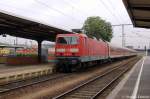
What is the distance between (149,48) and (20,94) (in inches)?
5842

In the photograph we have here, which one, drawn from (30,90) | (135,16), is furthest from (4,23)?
(30,90)

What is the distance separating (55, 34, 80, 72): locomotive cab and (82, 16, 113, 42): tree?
57151 mm

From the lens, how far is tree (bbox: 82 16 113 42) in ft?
274

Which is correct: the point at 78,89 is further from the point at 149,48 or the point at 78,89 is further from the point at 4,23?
the point at 149,48

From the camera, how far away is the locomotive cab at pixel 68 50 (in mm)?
25375

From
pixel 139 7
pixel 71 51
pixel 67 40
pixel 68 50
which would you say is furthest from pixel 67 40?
pixel 139 7

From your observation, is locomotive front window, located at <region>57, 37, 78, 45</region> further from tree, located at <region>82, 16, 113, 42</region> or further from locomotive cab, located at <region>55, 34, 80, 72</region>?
tree, located at <region>82, 16, 113, 42</region>

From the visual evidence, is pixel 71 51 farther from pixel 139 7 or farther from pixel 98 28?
pixel 98 28

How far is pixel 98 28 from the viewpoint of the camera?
278 feet

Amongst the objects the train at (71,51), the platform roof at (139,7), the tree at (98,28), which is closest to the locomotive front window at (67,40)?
the train at (71,51)

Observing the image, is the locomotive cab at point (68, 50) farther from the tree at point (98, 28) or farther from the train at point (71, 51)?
the tree at point (98, 28)

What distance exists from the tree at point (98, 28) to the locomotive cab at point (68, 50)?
57151 millimetres

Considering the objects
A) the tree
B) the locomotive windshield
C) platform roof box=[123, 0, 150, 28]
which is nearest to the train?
the locomotive windshield

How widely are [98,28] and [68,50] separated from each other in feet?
195
